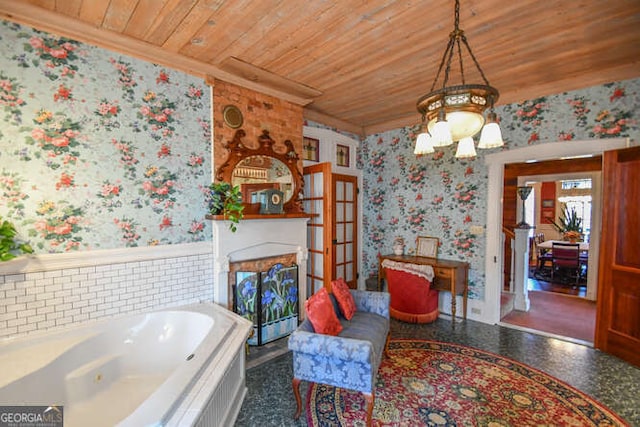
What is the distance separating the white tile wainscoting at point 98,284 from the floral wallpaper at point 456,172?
2851 mm

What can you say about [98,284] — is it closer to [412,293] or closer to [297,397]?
[297,397]

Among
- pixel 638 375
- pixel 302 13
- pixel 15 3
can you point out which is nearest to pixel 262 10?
pixel 302 13

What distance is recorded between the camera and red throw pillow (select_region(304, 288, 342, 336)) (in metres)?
2.07

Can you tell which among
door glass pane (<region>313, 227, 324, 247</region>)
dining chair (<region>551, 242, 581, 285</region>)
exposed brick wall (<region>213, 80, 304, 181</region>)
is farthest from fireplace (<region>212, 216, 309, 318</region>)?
dining chair (<region>551, 242, 581, 285</region>)

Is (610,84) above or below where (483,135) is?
above

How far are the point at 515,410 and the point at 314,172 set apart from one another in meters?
2.91

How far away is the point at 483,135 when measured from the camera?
64.4 inches

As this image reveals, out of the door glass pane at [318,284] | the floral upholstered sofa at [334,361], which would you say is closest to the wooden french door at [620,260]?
the floral upholstered sofa at [334,361]

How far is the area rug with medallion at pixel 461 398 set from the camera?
6.30 ft

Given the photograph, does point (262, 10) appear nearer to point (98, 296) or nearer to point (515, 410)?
point (98, 296)

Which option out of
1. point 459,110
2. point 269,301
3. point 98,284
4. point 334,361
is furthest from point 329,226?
point 98,284

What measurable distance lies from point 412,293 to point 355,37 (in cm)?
287

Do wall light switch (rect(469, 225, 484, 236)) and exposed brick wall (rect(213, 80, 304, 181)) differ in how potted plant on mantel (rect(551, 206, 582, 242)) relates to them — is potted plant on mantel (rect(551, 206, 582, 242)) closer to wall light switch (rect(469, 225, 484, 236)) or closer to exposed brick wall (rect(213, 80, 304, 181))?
wall light switch (rect(469, 225, 484, 236))

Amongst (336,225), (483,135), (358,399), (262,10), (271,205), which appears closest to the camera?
(483,135)
